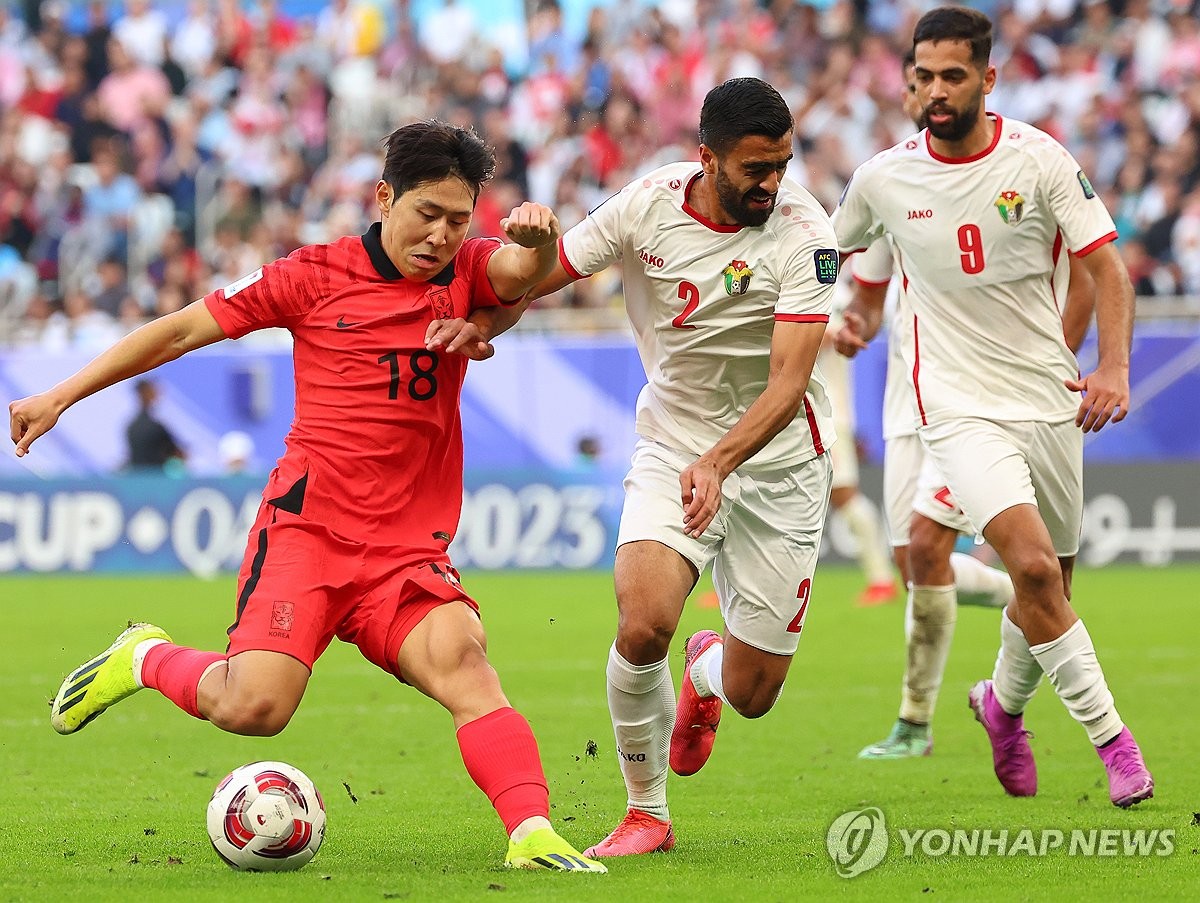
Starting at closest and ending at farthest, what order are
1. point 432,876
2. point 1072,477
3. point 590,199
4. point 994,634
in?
point 432,876 → point 1072,477 → point 994,634 → point 590,199

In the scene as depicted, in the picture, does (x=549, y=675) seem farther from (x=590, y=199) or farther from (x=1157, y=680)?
(x=590, y=199)

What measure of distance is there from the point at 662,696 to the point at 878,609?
895cm

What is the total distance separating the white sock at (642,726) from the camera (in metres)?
6.03

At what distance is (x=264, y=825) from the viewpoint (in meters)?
5.52

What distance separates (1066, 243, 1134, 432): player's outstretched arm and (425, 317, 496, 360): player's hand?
215cm

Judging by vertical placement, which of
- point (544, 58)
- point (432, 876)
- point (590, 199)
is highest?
point (544, 58)

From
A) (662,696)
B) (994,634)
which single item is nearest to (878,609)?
(994,634)

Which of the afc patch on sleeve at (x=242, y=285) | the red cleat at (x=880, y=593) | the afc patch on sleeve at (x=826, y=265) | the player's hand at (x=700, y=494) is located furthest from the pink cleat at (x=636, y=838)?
the red cleat at (x=880, y=593)

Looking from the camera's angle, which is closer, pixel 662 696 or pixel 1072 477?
pixel 662 696

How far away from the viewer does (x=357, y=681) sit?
11359 millimetres

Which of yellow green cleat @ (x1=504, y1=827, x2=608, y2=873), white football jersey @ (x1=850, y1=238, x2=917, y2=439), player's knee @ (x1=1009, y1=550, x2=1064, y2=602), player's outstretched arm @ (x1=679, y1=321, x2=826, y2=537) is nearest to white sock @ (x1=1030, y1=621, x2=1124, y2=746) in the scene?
player's knee @ (x1=1009, y1=550, x2=1064, y2=602)

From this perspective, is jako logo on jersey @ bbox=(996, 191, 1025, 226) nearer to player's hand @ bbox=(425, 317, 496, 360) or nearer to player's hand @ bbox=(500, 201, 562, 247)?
player's hand @ bbox=(500, 201, 562, 247)

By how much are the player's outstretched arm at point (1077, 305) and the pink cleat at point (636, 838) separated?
2808 mm

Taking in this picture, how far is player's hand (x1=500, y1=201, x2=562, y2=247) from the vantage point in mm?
5660
